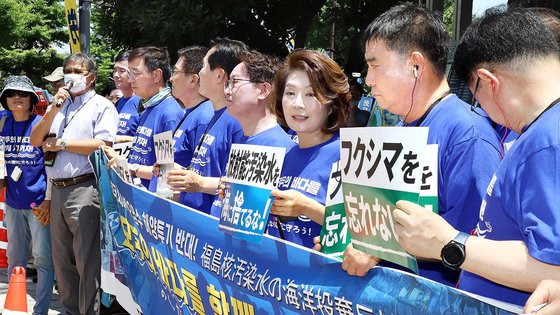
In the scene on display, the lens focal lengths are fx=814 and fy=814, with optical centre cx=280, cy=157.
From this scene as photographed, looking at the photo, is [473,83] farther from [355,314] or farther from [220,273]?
[220,273]

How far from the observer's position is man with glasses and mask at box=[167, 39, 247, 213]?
4.51 metres

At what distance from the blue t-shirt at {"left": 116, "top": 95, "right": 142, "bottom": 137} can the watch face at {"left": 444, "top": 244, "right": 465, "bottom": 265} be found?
5.33 m

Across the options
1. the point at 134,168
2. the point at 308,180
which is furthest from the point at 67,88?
the point at 308,180

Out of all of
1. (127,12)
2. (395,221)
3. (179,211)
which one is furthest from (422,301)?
(127,12)

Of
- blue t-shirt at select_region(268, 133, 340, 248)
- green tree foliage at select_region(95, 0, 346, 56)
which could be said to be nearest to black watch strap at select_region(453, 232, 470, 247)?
blue t-shirt at select_region(268, 133, 340, 248)

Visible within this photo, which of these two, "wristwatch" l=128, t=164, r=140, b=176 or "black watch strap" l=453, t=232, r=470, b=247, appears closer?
"black watch strap" l=453, t=232, r=470, b=247

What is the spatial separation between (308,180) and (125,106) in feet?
15.2

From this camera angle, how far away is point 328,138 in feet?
12.4

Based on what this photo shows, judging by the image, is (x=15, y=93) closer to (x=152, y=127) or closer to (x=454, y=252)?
(x=152, y=127)

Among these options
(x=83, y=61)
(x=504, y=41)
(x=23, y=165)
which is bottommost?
(x=23, y=165)

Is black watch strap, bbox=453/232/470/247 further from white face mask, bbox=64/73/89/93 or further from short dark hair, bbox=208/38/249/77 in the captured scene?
white face mask, bbox=64/73/89/93

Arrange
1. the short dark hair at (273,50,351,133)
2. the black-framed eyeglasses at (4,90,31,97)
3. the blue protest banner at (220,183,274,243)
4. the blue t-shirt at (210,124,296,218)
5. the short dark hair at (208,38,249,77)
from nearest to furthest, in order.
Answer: the blue protest banner at (220,183,274,243) < the short dark hair at (273,50,351,133) < the blue t-shirt at (210,124,296,218) < the short dark hair at (208,38,249,77) < the black-framed eyeglasses at (4,90,31,97)

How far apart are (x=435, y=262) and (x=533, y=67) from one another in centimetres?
83

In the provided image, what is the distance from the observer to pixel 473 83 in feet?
7.70
